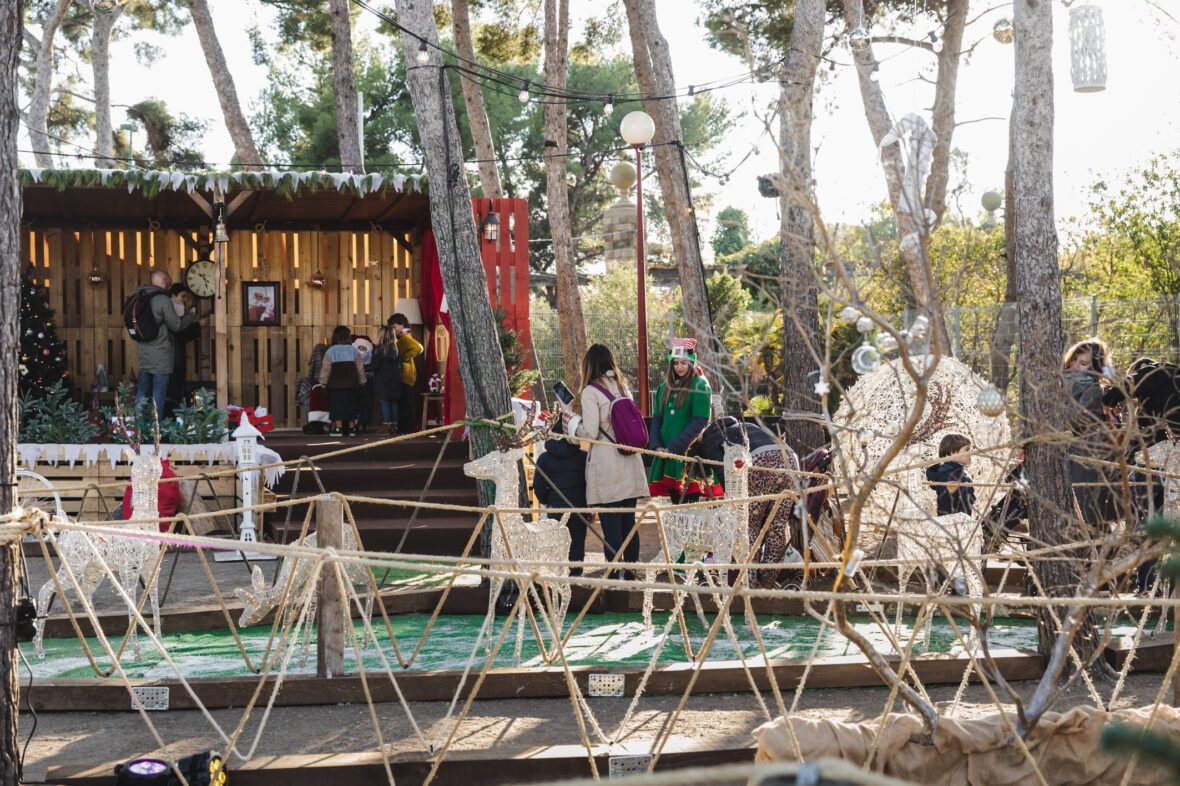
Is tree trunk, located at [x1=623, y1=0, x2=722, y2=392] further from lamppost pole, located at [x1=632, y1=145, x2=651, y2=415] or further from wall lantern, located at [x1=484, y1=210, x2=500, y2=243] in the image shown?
wall lantern, located at [x1=484, y1=210, x2=500, y2=243]

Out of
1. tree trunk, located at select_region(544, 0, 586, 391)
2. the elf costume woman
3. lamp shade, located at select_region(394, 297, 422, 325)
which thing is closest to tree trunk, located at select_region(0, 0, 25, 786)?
the elf costume woman

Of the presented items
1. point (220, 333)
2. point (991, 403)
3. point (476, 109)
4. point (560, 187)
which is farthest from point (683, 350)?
point (476, 109)

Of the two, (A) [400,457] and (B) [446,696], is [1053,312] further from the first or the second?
(A) [400,457]

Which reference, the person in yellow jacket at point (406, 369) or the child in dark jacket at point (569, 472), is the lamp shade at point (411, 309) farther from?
the child in dark jacket at point (569, 472)

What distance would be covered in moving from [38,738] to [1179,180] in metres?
18.3

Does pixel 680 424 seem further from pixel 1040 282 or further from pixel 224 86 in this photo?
pixel 224 86

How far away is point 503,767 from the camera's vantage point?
4.34 metres

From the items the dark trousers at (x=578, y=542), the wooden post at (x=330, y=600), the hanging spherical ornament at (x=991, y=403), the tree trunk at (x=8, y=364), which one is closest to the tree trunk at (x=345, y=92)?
the dark trousers at (x=578, y=542)

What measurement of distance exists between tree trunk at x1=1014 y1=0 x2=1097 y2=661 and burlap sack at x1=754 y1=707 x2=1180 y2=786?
6.49ft

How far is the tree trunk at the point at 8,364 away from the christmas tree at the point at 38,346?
9.36 meters

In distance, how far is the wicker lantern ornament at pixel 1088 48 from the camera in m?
8.83

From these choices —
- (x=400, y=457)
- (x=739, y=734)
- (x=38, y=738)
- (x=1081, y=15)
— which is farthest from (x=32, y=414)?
(x=1081, y=15)

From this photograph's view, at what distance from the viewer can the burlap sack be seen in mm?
3666

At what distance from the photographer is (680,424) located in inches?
302
